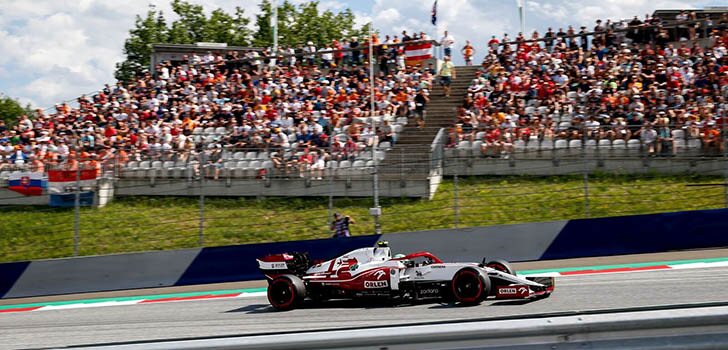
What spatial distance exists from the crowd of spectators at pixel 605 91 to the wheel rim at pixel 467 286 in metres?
6.98

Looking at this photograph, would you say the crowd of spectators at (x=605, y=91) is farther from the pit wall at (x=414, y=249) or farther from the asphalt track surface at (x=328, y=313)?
the asphalt track surface at (x=328, y=313)

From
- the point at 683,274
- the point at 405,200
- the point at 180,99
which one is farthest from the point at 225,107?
the point at 683,274

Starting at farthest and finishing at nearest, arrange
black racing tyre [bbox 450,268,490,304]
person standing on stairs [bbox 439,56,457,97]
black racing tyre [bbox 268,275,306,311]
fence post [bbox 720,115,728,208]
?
person standing on stairs [bbox 439,56,457,97] < fence post [bbox 720,115,728,208] < black racing tyre [bbox 268,275,306,311] < black racing tyre [bbox 450,268,490,304]

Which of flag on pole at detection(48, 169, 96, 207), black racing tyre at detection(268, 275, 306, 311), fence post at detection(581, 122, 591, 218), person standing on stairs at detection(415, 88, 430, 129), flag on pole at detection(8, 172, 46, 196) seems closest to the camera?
black racing tyre at detection(268, 275, 306, 311)

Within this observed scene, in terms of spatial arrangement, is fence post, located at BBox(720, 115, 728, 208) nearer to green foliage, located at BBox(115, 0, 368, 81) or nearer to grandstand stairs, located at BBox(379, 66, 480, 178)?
grandstand stairs, located at BBox(379, 66, 480, 178)

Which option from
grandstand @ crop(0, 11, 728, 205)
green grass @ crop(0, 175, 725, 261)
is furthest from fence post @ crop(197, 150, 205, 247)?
green grass @ crop(0, 175, 725, 261)

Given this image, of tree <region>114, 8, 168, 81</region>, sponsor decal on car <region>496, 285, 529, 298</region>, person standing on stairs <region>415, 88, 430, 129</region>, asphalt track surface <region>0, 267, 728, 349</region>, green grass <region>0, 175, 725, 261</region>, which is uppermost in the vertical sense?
tree <region>114, 8, 168, 81</region>

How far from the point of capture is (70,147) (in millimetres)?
22156

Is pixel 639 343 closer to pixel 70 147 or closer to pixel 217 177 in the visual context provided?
pixel 217 177

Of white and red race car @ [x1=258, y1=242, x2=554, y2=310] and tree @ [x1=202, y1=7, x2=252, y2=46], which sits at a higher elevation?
tree @ [x1=202, y1=7, x2=252, y2=46]

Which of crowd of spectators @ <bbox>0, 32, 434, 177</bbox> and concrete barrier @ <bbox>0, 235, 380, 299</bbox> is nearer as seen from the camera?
concrete barrier @ <bbox>0, 235, 380, 299</bbox>

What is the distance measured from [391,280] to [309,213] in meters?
6.87

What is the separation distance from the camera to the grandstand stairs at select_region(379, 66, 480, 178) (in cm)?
1694

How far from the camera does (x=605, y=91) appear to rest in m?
18.0
